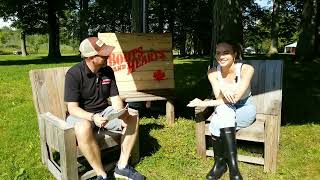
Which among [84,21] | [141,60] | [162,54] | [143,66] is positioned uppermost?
[84,21]

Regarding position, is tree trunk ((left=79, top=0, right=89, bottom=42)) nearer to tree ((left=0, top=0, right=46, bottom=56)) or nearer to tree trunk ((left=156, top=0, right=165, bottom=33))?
tree ((left=0, top=0, right=46, bottom=56))

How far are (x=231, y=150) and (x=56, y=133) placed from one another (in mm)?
2023

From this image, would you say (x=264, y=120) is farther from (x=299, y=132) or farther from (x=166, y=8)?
(x=166, y=8)

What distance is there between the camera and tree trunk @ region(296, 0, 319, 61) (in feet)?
52.1

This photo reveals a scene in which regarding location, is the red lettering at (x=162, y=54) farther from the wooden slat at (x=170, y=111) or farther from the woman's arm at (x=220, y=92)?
the woman's arm at (x=220, y=92)

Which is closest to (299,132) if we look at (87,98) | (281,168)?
(281,168)

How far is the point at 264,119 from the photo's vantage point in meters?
5.26

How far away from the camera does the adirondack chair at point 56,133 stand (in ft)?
14.7

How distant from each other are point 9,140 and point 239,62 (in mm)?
3785

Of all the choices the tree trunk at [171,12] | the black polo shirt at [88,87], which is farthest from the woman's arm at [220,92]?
the tree trunk at [171,12]

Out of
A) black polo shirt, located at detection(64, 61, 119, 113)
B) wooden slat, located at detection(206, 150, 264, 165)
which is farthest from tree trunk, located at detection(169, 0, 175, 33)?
black polo shirt, located at detection(64, 61, 119, 113)

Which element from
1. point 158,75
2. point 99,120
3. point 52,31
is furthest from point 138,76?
point 52,31

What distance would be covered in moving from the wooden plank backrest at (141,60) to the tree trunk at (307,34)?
10192 mm

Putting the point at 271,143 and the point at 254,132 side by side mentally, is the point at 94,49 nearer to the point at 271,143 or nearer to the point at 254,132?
the point at 254,132
